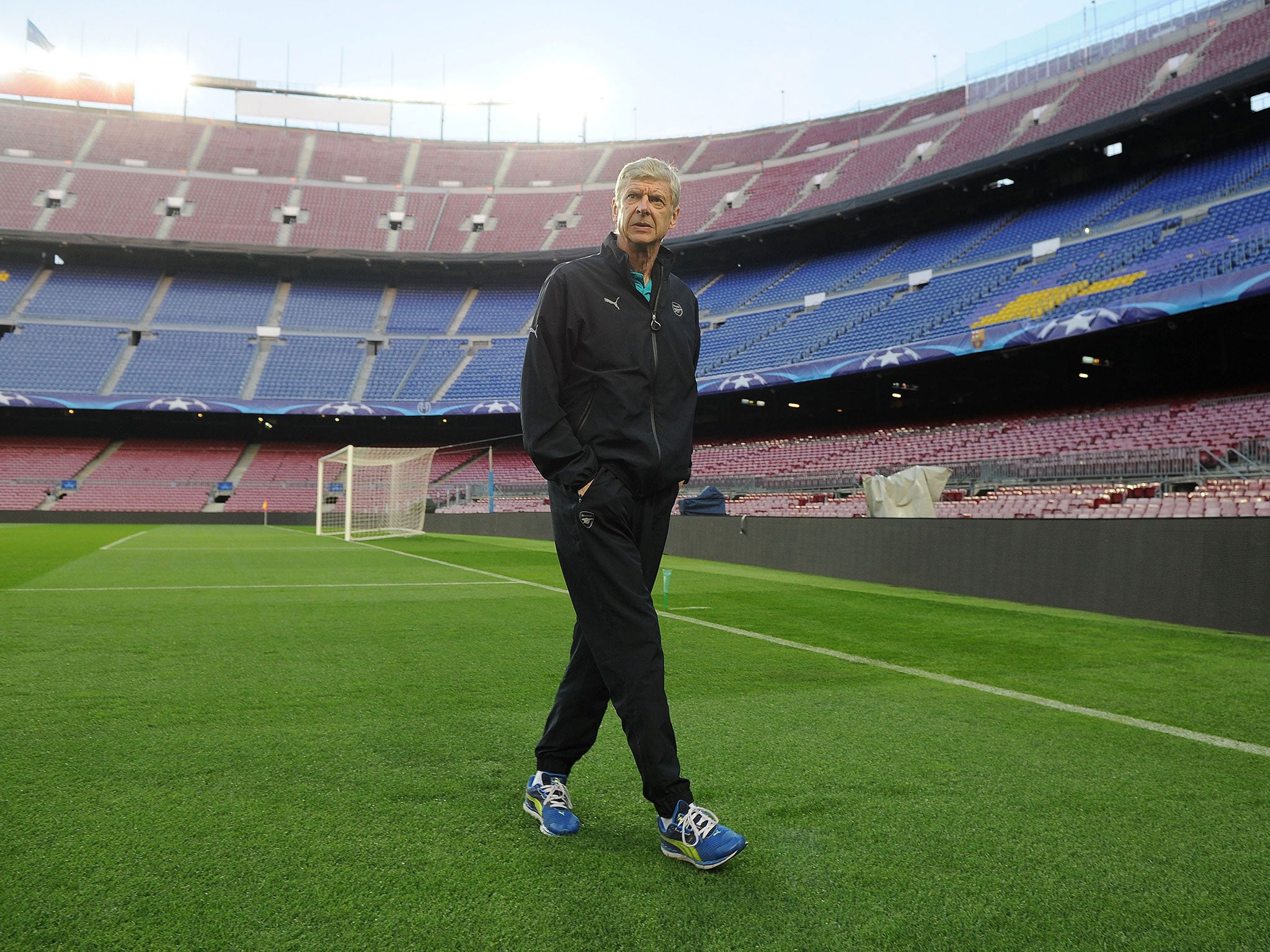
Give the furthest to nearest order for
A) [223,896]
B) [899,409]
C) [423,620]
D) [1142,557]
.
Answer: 1. [899,409]
2. [1142,557]
3. [423,620]
4. [223,896]

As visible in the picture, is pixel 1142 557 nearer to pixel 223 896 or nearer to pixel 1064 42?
pixel 223 896

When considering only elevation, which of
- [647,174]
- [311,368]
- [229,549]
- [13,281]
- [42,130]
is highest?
[42,130]

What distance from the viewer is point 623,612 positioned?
7.71 feet

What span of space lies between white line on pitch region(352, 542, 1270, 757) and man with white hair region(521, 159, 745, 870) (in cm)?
240

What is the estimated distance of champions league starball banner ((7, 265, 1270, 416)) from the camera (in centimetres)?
2078

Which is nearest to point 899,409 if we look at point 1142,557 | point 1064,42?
point 1064,42

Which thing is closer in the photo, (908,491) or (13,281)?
(908,491)

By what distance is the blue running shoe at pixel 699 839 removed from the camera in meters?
2.14

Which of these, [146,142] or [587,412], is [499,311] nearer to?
[146,142]

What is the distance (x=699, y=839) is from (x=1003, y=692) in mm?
2801

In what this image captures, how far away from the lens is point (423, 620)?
22.0 ft

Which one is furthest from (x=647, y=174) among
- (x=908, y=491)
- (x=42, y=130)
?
(x=42, y=130)

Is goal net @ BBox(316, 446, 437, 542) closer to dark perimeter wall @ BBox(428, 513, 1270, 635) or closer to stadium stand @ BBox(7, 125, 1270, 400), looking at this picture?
stadium stand @ BBox(7, 125, 1270, 400)

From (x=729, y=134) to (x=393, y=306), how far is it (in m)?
21.9
